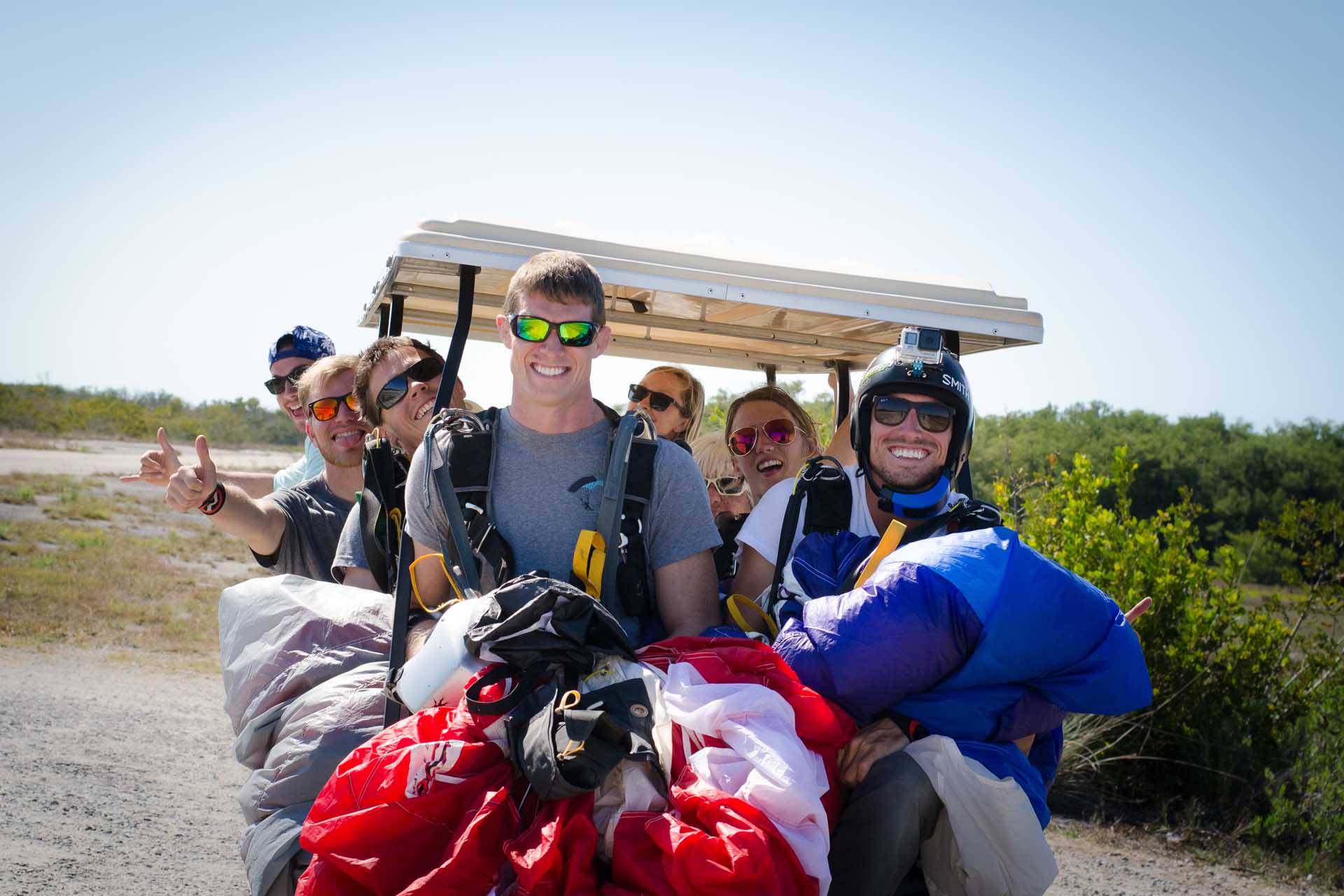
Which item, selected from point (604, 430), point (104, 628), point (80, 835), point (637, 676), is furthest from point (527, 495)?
point (104, 628)

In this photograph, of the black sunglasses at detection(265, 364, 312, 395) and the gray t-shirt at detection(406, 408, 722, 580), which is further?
the black sunglasses at detection(265, 364, 312, 395)

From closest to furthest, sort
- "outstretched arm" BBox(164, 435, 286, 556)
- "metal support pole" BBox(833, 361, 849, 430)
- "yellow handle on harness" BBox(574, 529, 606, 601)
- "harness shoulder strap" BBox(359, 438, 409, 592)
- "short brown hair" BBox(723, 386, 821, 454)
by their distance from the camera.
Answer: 1. "yellow handle on harness" BBox(574, 529, 606, 601)
2. "harness shoulder strap" BBox(359, 438, 409, 592)
3. "outstretched arm" BBox(164, 435, 286, 556)
4. "short brown hair" BBox(723, 386, 821, 454)
5. "metal support pole" BBox(833, 361, 849, 430)

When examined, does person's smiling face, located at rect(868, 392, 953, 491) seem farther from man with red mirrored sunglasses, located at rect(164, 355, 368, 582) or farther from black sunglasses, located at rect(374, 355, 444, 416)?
man with red mirrored sunglasses, located at rect(164, 355, 368, 582)

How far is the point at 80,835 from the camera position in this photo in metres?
5.14

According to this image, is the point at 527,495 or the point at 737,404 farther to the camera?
the point at 737,404

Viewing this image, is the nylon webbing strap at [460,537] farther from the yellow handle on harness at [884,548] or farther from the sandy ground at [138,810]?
the sandy ground at [138,810]

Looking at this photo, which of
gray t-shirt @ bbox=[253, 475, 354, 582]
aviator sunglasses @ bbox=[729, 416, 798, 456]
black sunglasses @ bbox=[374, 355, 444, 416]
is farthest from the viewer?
aviator sunglasses @ bbox=[729, 416, 798, 456]

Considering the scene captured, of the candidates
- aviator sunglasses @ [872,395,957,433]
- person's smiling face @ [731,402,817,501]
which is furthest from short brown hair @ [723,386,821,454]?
aviator sunglasses @ [872,395,957,433]

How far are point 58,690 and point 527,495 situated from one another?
286 inches

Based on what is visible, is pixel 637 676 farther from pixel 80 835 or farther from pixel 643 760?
pixel 80 835

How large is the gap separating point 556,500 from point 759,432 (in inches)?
79.9

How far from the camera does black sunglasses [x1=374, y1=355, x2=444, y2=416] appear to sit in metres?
3.74

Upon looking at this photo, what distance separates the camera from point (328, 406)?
412 cm

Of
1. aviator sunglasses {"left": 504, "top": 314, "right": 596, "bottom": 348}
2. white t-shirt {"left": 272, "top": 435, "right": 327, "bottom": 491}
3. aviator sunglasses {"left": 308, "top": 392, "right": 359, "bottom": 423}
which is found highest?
aviator sunglasses {"left": 504, "top": 314, "right": 596, "bottom": 348}
